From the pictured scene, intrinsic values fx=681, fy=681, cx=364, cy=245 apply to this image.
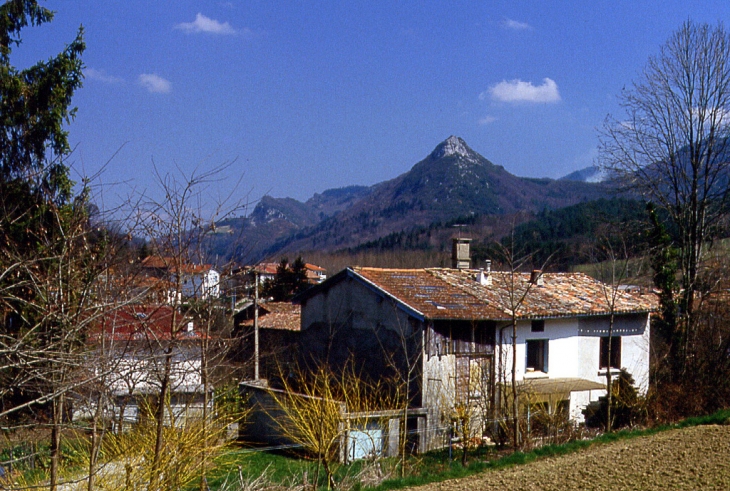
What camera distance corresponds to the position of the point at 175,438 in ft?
24.6

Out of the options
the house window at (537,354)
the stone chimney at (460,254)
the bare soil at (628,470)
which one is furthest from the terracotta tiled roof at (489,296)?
the bare soil at (628,470)

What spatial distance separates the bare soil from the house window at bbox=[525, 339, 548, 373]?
28.5ft

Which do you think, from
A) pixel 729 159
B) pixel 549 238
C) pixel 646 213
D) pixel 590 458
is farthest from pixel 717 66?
pixel 549 238

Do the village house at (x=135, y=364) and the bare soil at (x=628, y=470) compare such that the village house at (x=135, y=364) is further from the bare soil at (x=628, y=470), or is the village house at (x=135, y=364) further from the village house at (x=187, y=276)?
the bare soil at (x=628, y=470)

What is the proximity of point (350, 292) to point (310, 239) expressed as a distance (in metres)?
166

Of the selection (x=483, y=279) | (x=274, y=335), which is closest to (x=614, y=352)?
(x=483, y=279)

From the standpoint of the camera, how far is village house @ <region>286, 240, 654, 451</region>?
60.7ft

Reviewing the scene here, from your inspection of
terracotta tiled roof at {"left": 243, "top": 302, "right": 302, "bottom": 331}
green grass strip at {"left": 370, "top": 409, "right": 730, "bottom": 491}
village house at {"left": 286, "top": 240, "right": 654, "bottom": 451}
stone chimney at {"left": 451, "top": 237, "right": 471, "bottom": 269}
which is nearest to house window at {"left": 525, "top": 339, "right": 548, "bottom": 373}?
village house at {"left": 286, "top": 240, "right": 654, "bottom": 451}

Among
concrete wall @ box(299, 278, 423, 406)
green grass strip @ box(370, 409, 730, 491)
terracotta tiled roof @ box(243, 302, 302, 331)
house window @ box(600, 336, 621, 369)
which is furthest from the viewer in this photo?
terracotta tiled roof @ box(243, 302, 302, 331)

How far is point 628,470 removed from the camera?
9.91 metres

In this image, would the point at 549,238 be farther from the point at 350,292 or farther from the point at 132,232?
the point at 132,232

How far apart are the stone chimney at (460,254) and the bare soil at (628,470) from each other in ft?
47.3

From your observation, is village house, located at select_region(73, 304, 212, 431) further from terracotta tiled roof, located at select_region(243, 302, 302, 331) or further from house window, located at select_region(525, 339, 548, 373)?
terracotta tiled roof, located at select_region(243, 302, 302, 331)

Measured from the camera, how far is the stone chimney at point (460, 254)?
26.2 metres
